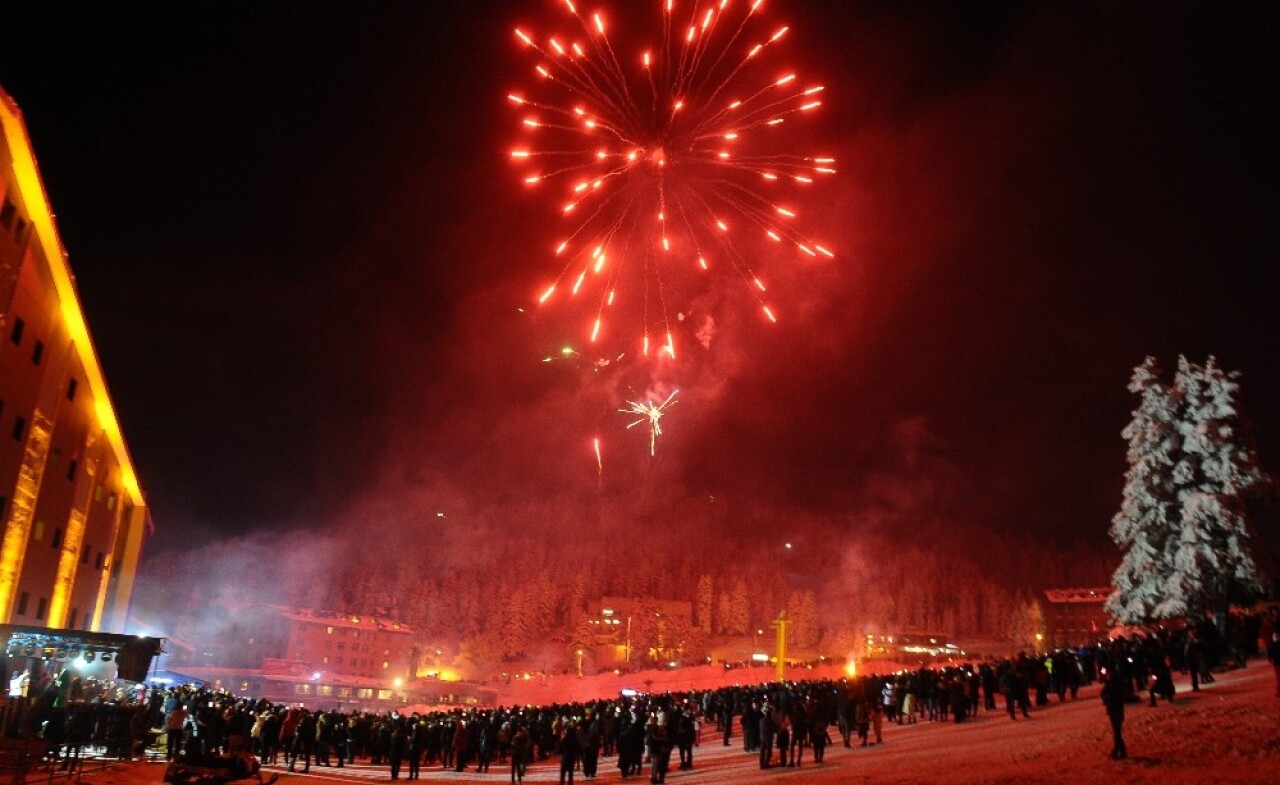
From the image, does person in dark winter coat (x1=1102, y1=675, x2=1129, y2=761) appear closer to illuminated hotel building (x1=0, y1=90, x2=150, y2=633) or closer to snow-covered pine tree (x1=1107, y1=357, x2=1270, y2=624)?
snow-covered pine tree (x1=1107, y1=357, x2=1270, y2=624)

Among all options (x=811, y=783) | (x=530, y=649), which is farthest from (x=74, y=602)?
(x=530, y=649)

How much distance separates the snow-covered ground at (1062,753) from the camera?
12.6 metres

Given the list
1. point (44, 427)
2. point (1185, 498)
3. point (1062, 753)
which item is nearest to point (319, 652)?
point (44, 427)

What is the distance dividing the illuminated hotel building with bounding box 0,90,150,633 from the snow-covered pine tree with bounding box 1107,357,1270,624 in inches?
1532

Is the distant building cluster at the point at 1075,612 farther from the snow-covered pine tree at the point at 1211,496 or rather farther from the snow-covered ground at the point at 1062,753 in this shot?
the snow-covered ground at the point at 1062,753

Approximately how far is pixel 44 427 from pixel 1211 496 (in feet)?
135

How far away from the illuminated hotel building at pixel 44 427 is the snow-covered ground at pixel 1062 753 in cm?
1153

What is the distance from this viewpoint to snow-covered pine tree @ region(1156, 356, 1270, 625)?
28797 millimetres

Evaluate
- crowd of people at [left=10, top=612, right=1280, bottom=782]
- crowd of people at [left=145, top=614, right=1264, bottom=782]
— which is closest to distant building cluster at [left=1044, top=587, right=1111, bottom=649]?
crowd of people at [left=10, top=612, right=1280, bottom=782]

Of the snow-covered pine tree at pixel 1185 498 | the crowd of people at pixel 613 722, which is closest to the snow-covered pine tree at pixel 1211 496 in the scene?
the snow-covered pine tree at pixel 1185 498

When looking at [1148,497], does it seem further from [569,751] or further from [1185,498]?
[569,751]

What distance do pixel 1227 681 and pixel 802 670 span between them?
5436 cm

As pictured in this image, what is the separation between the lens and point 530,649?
129 meters

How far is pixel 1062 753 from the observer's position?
14.6 metres
